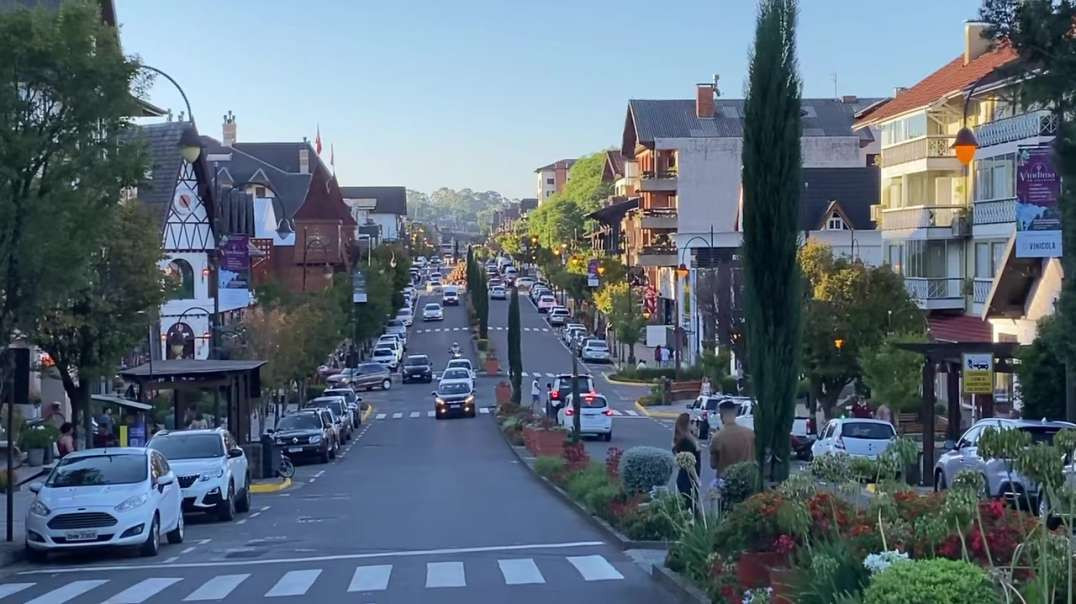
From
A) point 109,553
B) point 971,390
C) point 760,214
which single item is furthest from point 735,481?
point 971,390

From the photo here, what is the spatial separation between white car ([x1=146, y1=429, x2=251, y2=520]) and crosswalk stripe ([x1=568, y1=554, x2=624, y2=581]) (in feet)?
33.2

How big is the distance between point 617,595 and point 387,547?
705cm

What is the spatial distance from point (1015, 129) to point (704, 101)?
62.7 metres

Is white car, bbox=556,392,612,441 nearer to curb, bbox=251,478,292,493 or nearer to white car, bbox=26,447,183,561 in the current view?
curb, bbox=251,478,292,493

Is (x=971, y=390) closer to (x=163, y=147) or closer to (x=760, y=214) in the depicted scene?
(x=760, y=214)

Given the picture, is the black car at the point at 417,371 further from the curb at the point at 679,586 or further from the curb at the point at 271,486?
the curb at the point at 679,586

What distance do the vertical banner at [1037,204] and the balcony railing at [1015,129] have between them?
15.2m

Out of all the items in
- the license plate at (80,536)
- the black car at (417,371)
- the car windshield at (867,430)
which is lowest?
the black car at (417,371)

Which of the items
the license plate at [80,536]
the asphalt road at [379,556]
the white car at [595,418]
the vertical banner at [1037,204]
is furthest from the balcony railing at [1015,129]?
the license plate at [80,536]

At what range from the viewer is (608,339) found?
110 m

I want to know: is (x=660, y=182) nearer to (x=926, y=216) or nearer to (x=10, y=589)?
(x=926, y=216)

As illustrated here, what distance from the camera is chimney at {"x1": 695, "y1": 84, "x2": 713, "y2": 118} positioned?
105 m

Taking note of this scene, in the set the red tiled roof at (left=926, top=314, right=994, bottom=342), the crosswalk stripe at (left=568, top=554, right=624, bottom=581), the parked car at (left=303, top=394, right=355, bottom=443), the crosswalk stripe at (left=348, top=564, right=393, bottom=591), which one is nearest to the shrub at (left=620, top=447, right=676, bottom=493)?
the crosswalk stripe at (left=568, top=554, right=624, bottom=581)

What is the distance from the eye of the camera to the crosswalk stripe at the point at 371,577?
56.0ft
